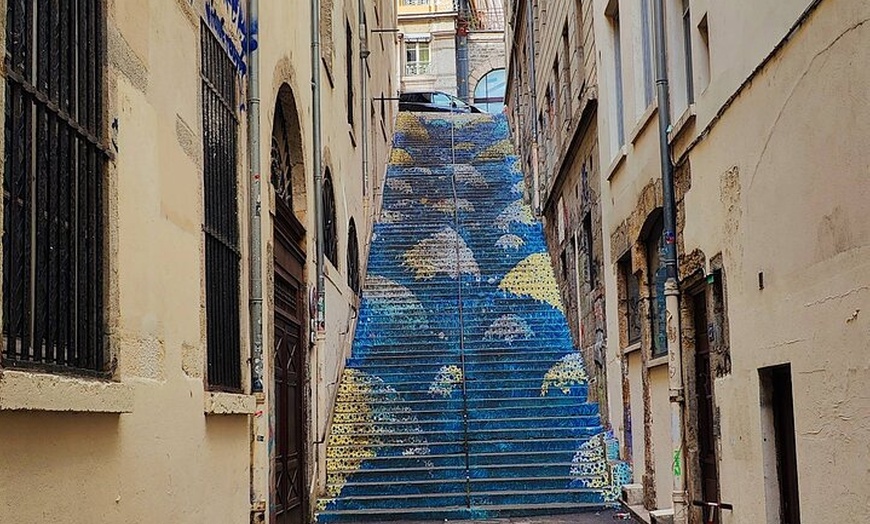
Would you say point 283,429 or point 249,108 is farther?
point 283,429

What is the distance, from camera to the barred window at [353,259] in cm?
1523

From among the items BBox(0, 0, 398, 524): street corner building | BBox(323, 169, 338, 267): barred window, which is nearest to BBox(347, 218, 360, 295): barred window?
BBox(323, 169, 338, 267): barred window

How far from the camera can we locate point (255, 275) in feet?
24.8

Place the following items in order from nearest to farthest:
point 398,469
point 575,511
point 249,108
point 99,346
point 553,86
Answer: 1. point 99,346
2. point 249,108
3. point 575,511
4. point 398,469
5. point 553,86

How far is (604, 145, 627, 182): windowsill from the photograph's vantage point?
10.7m

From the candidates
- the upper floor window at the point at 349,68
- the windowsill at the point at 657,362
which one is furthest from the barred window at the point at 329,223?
the windowsill at the point at 657,362

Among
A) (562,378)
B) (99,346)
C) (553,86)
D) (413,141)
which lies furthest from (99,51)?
(413,141)

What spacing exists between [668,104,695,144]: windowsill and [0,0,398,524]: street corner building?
3218 mm

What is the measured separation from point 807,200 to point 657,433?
16.2 feet

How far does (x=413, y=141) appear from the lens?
26.0m

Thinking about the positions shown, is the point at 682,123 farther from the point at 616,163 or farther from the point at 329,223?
the point at 329,223

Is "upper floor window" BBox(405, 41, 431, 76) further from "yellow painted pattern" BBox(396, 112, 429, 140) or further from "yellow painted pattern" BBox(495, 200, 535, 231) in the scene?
"yellow painted pattern" BBox(495, 200, 535, 231)

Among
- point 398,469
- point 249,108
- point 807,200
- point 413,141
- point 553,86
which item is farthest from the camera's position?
point 413,141

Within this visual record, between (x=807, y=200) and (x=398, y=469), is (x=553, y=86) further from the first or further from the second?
(x=807, y=200)
